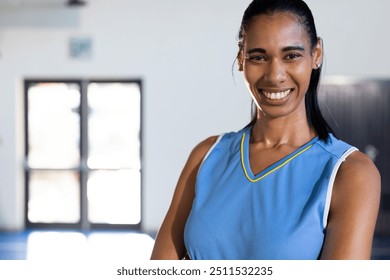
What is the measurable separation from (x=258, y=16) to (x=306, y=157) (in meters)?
0.17

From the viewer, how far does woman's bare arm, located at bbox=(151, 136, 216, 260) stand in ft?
2.37

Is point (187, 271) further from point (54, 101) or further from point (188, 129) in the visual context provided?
point (54, 101)

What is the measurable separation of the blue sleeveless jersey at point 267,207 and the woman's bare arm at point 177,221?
0.08 feet

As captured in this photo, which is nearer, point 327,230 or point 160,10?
point 327,230

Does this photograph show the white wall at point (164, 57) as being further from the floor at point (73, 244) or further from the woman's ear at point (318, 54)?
the woman's ear at point (318, 54)

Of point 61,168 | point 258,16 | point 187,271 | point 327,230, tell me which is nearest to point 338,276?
point 327,230

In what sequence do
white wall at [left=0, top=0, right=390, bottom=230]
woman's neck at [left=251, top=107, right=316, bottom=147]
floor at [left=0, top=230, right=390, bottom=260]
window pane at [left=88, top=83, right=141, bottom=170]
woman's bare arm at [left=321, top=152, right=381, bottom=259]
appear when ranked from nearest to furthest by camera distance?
1. woman's bare arm at [left=321, top=152, right=381, bottom=259]
2. woman's neck at [left=251, top=107, right=316, bottom=147]
3. floor at [left=0, top=230, right=390, bottom=260]
4. white wall at [left=0, top=0, right=390, bottom=230]
5. window pane at [left=88, top=83, right=141, bottom=170]

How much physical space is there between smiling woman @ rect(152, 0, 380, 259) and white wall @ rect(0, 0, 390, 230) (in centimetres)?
368

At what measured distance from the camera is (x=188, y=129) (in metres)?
4.48

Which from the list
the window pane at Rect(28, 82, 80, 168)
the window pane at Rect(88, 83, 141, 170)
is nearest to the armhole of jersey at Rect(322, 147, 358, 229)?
the window pane at Rect(88, 83, 141, 170)

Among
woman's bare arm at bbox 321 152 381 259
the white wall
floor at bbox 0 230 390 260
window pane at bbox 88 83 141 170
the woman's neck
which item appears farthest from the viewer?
window pane at bbox 88 83 141 170

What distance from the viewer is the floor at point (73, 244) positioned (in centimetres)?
374

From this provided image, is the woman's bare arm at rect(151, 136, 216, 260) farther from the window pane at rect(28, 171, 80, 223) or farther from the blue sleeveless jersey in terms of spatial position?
the window pane at rect(28, 171, 80, 223)

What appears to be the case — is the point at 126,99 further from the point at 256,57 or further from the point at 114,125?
the point at 256,57
